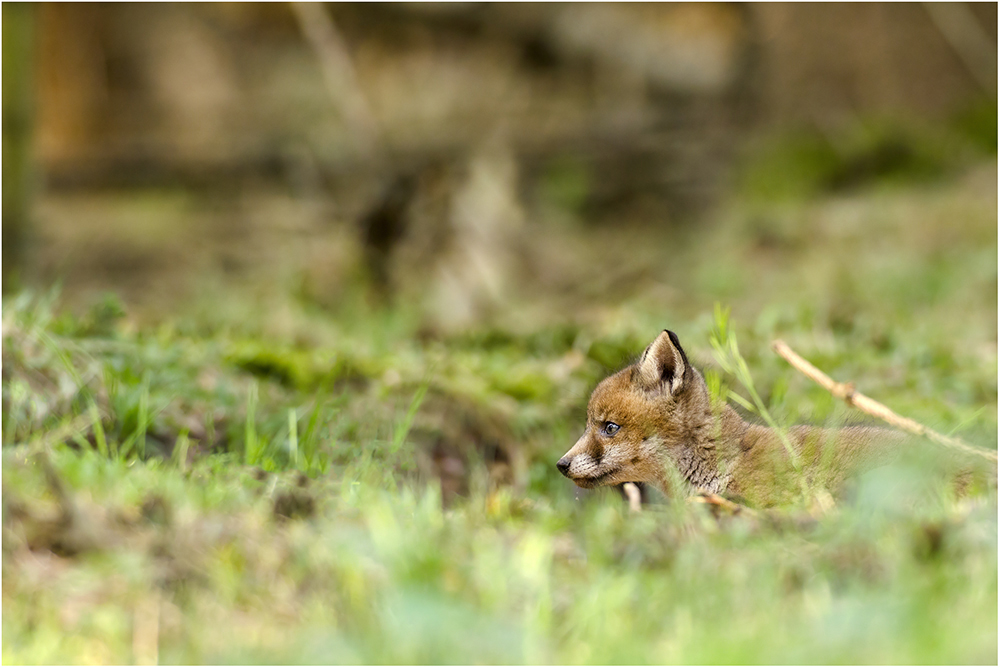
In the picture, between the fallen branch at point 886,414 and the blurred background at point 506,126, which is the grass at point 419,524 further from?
the blurred background at point 506,126

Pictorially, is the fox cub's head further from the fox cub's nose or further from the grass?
the grass

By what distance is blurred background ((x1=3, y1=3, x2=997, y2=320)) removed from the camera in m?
12.2

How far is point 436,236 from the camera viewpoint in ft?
31.3

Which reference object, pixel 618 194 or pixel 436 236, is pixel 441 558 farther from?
pixel 618 194

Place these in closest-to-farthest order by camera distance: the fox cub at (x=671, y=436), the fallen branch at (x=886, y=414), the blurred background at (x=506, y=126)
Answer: the fallen branch at (x=886, y=414), the fox cub at (x=671, y=436), the blurred background at (x=506, y=126)

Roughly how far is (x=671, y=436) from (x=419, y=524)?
1.47 meters

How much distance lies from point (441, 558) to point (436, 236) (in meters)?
7.44

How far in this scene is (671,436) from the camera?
3729 mm

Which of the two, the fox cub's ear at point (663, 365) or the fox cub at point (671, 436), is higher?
the fox cub's ear at point (663, 365)

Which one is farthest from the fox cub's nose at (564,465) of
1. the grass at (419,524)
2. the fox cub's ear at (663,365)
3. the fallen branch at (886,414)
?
the fallen branch at (886,414)

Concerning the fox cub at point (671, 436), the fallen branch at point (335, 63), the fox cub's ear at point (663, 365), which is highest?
the fallen branch at point (335, 63)

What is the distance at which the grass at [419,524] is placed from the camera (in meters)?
2.05

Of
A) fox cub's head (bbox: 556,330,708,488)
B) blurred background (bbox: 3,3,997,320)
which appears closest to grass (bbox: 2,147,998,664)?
fox cub's head (bbox: 556,330,708,488)

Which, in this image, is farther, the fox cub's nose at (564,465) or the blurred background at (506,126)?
the blurred background at (506,126)
